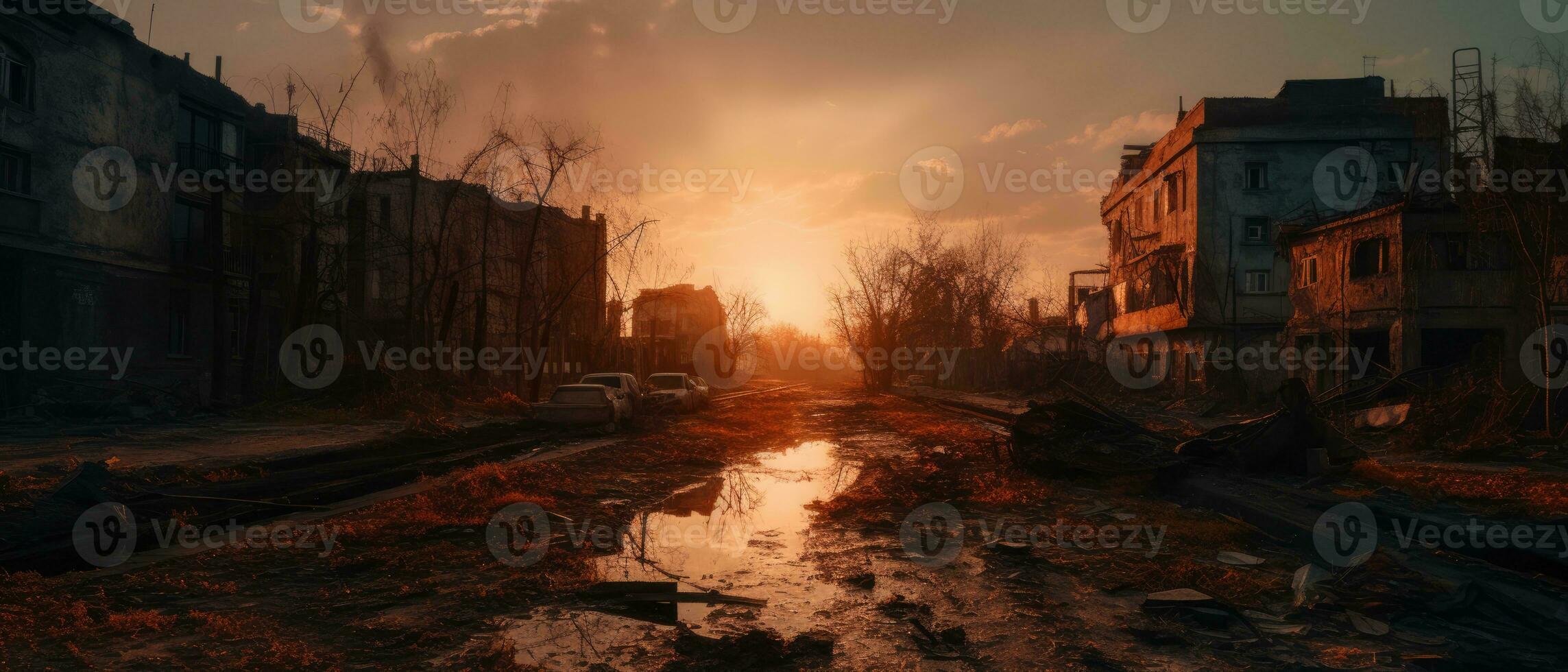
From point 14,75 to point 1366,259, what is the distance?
37.2 metres

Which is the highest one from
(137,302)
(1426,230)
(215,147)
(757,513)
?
(215,147)

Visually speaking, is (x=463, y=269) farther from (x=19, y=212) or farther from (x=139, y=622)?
(x=139, y=622)

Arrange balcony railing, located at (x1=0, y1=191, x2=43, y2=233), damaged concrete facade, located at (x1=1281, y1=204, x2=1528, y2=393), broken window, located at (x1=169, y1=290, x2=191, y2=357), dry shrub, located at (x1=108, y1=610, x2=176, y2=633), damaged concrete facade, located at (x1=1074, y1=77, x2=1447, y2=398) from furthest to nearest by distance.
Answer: damaged concrete facade, located at (x1=1074, y1=77, x2=1447, y2=398), broken window, located at (x1=169, y1=290, x2=191, y2=357), damaged concrete facade, located at (x1=1281, y1=204, x2=1528, y2=393), balcony railing, located at (x1=0, y1=191, x2=43, y2=233), dry shrub, located at (x1=108, y1=610, x2=176, y2=633)

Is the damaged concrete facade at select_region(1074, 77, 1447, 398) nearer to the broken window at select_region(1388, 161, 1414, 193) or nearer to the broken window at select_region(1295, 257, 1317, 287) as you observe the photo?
the broken window at select_region(1388, 161, 1414, 193)

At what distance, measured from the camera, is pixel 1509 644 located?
5242mm

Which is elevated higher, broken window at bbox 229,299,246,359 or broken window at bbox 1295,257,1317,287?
broken window at bbox 1295,257,1317,287

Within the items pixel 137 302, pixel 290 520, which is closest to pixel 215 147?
pixel 137 302

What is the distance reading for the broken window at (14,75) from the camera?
69.4ft

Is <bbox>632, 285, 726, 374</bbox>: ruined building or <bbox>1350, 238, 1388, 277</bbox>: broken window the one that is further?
<bbox>632, 285, 726, 374</bbox>: ruined building

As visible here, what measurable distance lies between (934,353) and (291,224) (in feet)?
153

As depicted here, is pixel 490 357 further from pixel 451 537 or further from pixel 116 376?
pixel 451 537

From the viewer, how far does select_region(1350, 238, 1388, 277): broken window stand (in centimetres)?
2594

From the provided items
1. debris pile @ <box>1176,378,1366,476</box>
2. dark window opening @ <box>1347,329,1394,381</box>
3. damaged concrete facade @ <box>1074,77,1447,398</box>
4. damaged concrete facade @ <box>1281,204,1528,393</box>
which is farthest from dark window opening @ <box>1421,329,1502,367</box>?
debris pile @ <box>1176,378,1366,476</box>

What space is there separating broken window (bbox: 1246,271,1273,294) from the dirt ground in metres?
29.0
